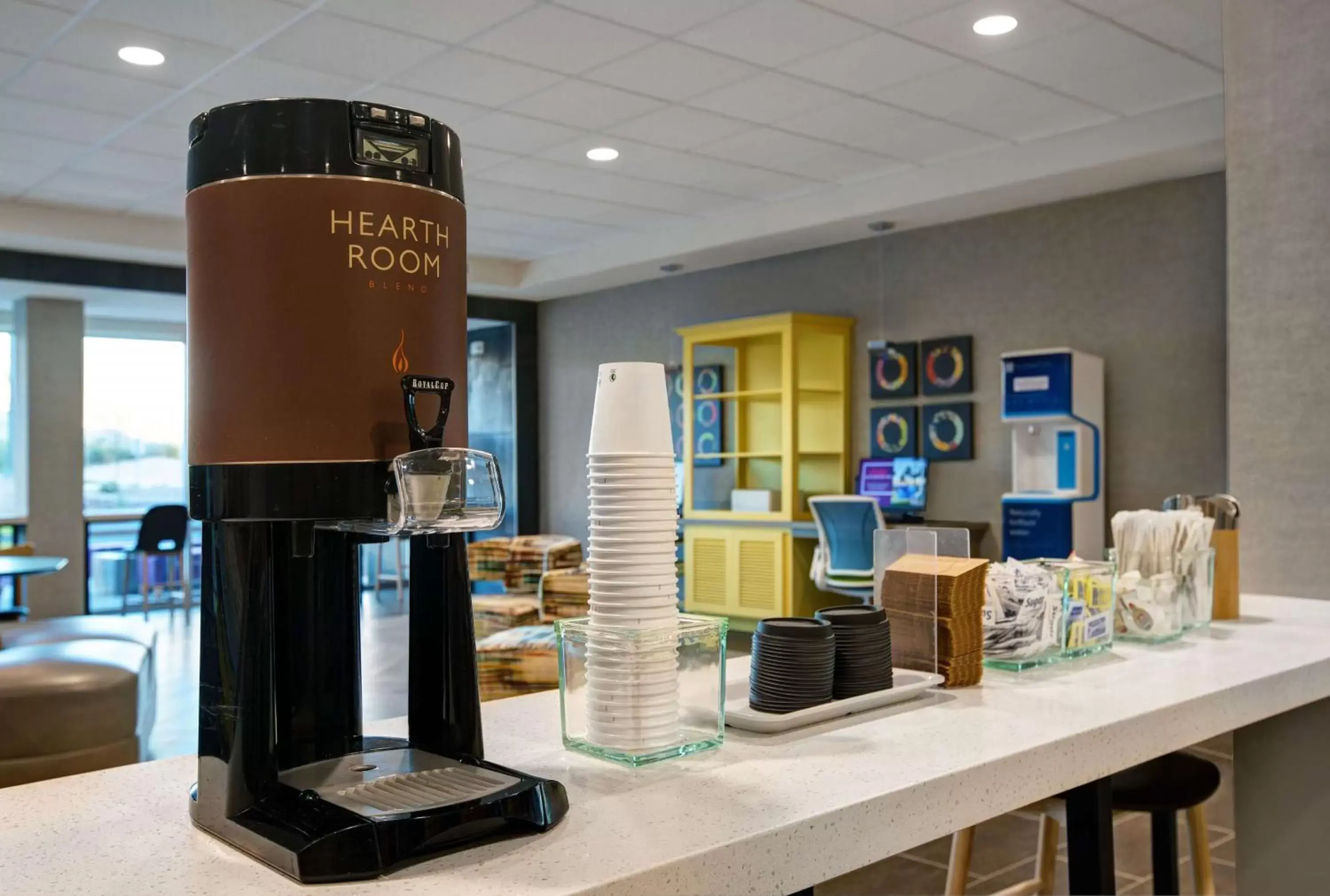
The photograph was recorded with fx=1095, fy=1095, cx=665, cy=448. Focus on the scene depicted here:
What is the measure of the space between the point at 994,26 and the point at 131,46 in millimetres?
3438

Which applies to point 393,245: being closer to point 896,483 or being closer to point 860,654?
point 860,654

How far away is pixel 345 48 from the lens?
4.46 m

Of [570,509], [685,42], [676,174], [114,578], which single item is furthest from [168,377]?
[685,42]

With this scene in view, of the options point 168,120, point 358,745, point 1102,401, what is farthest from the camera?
point 1102,401

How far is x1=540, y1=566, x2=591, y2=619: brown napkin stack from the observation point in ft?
13.4

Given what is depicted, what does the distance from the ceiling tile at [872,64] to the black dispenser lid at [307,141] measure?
3.88 metres

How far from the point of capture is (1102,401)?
5980 mm

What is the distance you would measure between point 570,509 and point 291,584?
353 inches

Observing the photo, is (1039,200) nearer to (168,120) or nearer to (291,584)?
(168,120)

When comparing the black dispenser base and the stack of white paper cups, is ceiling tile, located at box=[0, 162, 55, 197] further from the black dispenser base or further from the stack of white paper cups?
the black dispenser base

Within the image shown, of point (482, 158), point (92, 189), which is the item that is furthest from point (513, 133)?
point (92, 189)

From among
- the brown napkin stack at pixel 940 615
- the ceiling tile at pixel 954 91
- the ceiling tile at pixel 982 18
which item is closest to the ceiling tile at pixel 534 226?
the ceiling tile at pixel 954 91

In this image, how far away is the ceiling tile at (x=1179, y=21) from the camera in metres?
4.11

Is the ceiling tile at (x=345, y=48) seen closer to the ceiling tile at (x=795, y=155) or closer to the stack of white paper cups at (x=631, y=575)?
the ceiling tile at (x=795, y=155)
